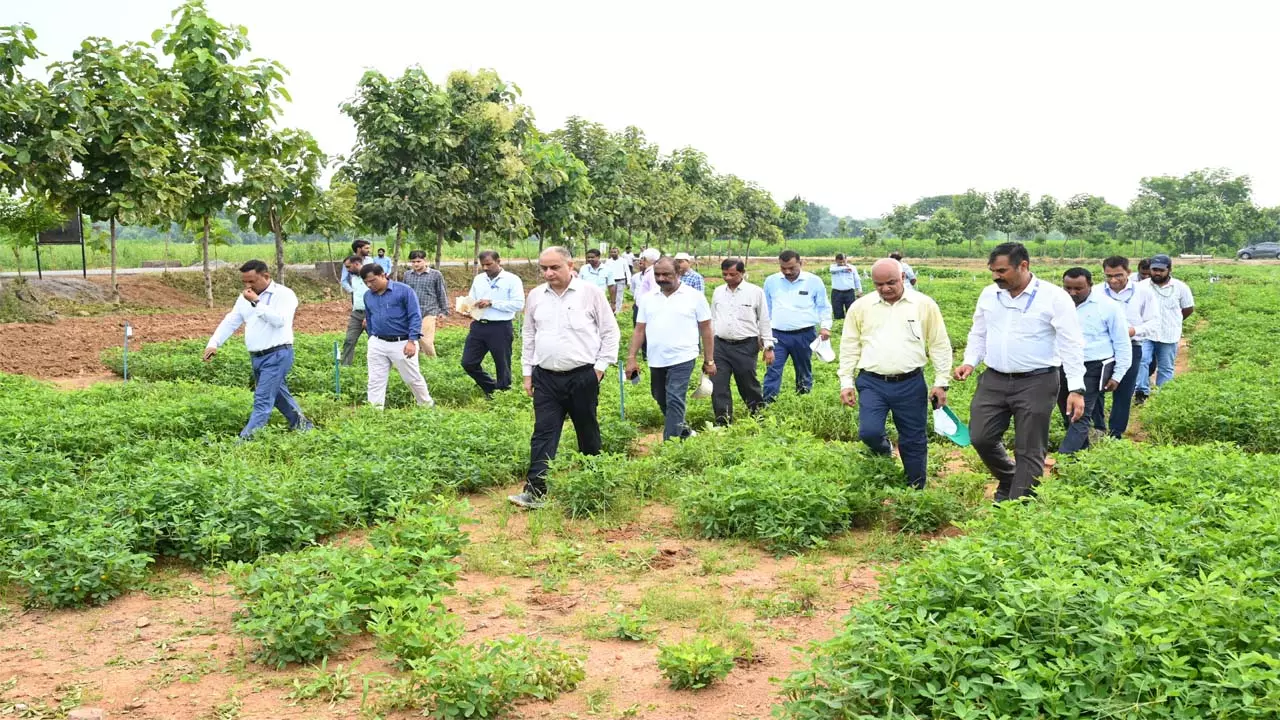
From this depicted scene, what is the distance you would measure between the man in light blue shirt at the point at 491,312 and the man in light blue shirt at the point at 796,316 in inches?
115

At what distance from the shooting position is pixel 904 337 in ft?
24.7

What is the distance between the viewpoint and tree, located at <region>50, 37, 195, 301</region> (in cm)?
1850

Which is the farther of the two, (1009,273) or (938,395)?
(938,395)

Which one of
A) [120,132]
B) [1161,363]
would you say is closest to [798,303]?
[1161,363]

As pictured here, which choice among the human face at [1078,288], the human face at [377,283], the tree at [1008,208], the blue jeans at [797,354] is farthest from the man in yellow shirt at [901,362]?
the tree at [1008,208]

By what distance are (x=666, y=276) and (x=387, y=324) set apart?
3.51 m

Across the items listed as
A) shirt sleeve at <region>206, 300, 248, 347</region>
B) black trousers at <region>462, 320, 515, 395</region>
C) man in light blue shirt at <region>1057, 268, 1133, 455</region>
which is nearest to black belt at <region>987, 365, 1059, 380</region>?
man in light blue shirt at <region>1057, 268, 1133, 455</region>

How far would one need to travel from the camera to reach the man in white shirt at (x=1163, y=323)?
38.5ft

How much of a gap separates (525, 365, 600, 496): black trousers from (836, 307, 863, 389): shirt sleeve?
188 centimetres

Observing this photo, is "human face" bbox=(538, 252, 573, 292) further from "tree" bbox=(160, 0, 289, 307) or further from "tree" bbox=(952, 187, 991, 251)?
"tree" bbox=(952, 187, 991, 251)

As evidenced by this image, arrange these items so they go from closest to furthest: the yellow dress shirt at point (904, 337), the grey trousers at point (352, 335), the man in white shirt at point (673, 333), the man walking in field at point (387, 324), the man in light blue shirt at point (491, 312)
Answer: the yellow dress shirt at point (904, 337) → the man in white shirt at point (673, 333) → the man walking in field at point (387, 324) → the man in light blue shirt at point (491, 312) → the grey trousers at point (352, 335)

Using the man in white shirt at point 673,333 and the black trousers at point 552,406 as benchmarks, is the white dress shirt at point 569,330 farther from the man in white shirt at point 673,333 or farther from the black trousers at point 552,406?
the man in white shirt at point 673,333

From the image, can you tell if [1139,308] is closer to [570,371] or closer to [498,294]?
[570,371]

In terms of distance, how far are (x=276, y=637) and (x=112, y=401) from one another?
24.7 ft
